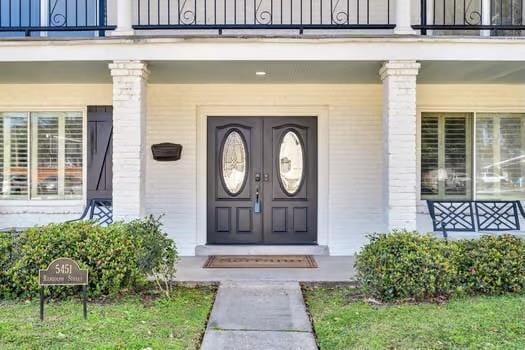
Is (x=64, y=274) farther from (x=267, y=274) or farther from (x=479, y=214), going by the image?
(x=479, y=214)

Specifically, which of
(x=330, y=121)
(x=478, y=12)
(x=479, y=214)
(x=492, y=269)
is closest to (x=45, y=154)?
(x=330, y=121)

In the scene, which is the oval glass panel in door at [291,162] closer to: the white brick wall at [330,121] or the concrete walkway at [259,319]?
the white brick wall at [330,121]

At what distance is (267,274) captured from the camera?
6848mm

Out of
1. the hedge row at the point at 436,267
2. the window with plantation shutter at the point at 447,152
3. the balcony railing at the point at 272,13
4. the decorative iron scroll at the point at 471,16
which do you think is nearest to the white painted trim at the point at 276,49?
the balcony railing at the point at 272,13

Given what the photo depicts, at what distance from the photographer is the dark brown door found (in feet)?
27.4

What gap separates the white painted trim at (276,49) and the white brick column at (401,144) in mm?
229

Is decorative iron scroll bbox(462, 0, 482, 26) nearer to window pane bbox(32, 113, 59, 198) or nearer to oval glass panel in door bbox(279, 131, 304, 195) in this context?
oval glass panel in door bbox(279, 131, 304, 195)

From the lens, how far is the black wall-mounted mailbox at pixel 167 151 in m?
8.24

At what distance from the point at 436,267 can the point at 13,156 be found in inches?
267

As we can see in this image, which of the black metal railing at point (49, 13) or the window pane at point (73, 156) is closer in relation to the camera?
the black metal railing at point (49, 13)

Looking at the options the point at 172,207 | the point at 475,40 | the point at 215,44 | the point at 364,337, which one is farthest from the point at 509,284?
the point at 172,207

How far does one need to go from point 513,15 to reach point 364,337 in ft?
20.5

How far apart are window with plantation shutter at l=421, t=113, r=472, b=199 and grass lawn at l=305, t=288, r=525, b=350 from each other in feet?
10.5

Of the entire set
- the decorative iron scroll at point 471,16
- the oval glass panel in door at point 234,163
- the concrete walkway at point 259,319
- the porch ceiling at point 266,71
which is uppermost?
the decorative iron scroll at point 471,16
